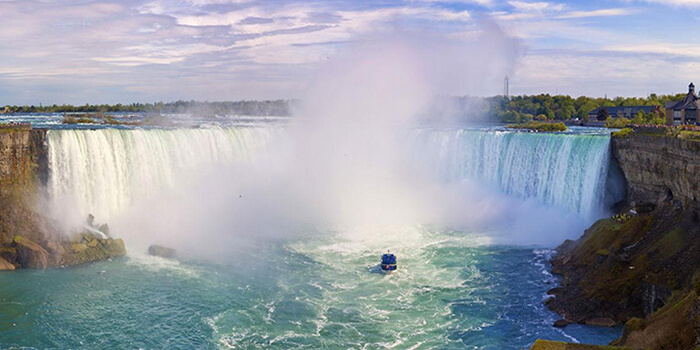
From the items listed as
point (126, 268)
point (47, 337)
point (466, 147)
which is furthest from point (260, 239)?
point (466, 147)

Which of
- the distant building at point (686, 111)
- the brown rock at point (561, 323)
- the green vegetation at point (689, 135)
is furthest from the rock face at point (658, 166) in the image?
the distant building at point (686, 111)

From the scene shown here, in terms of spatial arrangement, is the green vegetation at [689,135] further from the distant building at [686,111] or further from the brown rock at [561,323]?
the distant building at [686,111]

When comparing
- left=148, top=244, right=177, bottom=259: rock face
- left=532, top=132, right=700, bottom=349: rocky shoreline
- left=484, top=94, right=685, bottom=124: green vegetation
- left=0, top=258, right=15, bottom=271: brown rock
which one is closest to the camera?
left=532, top=132, right=700, bottom=349: rocky shoreline

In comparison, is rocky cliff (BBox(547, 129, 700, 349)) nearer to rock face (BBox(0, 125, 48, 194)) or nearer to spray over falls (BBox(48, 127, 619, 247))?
spray over falls (BBox(48, 127, 619, 247))

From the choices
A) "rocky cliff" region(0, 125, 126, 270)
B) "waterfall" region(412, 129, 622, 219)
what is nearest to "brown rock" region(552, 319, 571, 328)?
"waterfall" region(412, 129, 622, 219)

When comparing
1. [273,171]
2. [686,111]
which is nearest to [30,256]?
[273,171]
